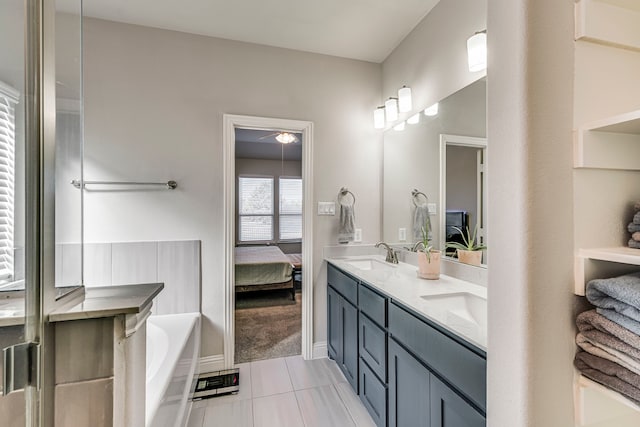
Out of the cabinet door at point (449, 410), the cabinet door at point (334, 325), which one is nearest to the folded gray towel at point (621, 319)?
the cabinet door at point (449, 410)

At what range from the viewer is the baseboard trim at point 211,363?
2.27 m

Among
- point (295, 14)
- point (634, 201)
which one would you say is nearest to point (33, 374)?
point (634, 201)

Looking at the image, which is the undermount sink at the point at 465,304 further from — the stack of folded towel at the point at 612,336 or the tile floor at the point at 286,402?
the tile floor at the point at 286,402

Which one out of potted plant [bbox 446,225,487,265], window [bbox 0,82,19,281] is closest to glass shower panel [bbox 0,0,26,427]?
window [bbox 0,82,19,281]

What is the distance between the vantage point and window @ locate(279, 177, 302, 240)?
638cm

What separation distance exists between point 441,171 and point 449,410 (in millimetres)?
1439

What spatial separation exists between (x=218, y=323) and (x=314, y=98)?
6.80ft

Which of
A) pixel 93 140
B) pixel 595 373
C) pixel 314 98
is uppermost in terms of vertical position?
pixel 314 98

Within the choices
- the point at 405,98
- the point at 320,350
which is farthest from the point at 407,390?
the point at 405,98

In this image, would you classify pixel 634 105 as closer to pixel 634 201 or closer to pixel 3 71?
pixel 634 201

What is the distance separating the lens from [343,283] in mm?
2121

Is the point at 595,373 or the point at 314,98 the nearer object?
the point at 595,373

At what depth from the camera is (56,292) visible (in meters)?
0.67

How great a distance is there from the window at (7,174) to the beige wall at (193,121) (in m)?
1.62
